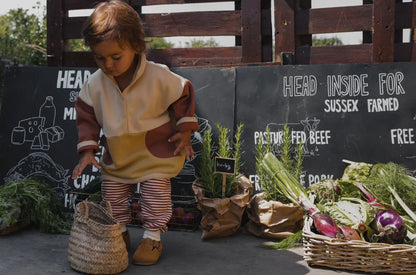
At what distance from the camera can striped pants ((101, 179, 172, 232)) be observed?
3338mm

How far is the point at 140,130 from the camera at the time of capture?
336 centimetres

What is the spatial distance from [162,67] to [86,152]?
82 cm

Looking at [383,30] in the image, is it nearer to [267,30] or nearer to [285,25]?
Result: [285,25]

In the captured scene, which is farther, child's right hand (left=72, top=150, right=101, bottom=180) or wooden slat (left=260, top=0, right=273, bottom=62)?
wooden slat (left=260, top=0, right=273, bottom=62)

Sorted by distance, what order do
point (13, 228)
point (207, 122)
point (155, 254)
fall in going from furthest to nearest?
1. point (207, 122)
2. point (13, 228)
3. point (155, 254)

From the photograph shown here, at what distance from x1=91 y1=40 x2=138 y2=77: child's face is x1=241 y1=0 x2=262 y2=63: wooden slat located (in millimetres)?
2339

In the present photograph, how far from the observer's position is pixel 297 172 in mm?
4113

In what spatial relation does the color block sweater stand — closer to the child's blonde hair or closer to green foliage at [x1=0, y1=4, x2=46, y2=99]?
the child's blonde hair

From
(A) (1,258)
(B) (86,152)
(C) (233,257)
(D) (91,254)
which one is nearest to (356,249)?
(C) (233,257)

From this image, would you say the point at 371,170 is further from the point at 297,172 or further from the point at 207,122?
the point at 207,122

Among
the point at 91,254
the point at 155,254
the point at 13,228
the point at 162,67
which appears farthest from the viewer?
the point at 13,228

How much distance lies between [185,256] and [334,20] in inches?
122

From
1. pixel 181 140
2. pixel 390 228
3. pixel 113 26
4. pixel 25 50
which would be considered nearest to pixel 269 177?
pixel 181 140

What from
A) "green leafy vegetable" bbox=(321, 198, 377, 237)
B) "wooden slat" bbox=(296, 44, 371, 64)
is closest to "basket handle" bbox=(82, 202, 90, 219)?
"green leafy vegetable" bbox=(321, 198, 377, 237)
